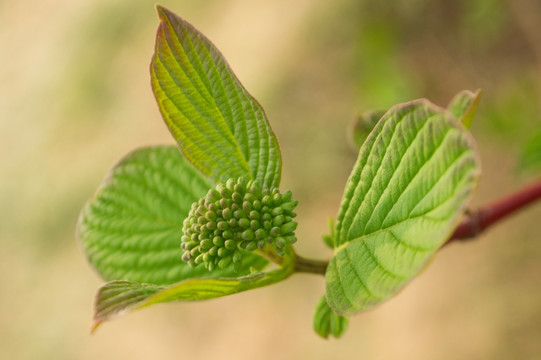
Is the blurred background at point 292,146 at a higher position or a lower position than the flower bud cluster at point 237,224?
lower

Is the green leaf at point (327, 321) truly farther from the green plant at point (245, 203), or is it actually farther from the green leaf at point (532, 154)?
the green leaf at point (532, 154)

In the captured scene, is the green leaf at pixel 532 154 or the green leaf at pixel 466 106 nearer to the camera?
the green leaf at pixel 466 106

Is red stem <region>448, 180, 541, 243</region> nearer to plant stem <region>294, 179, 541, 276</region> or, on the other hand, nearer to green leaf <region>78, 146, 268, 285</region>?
plant stem <region>294, 179, 541, 276</region>

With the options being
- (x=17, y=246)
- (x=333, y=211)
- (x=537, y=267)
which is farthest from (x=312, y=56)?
(x=17, y=246)

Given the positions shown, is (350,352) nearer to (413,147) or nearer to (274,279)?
(274,279)

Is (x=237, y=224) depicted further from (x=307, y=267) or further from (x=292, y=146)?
(x=292, y=146)

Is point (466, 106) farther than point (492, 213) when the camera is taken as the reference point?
No

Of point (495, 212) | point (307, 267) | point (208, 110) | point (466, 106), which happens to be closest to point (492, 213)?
point (495, 212)

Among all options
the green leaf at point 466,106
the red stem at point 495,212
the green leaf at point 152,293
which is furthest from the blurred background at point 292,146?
the green leaf at point 152,293
